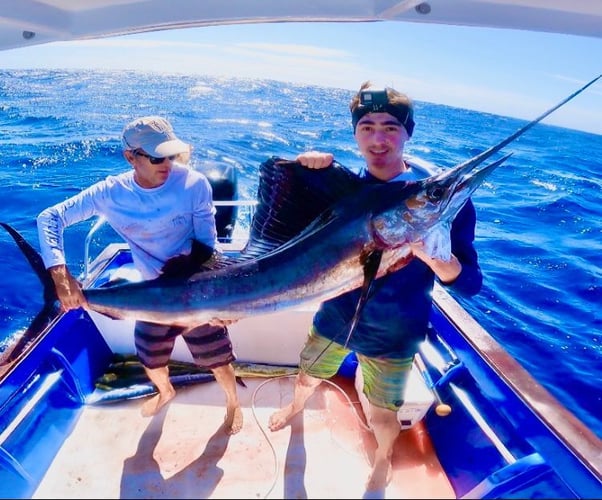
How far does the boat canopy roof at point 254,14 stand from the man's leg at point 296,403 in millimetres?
1680

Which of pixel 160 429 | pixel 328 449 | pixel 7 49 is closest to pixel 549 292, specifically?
pixel 328 449

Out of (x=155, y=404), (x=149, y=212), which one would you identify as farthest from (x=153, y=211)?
(x=155, y=404)

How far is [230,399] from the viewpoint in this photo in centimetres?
260

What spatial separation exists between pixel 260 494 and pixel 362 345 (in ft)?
2.31

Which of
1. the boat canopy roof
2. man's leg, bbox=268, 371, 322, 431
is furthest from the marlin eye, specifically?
man's leg, bbox=268, 371, 322, 431

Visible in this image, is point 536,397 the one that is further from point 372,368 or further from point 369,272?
point 369,272

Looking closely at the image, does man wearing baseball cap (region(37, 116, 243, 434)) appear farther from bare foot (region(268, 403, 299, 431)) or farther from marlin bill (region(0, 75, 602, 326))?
bare foot (region(268, 403, 299, 431))

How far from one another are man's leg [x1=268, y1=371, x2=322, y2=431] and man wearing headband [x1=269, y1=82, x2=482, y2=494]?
123 mm

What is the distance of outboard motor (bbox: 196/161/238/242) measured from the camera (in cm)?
425

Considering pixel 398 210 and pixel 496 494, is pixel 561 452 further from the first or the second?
pixel 398 210

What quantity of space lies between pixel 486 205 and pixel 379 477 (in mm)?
9464

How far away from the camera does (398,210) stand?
1.62 meters

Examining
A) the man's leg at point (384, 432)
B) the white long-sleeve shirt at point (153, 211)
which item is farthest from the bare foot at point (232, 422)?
the white long-sleeve shirt at point (153, 211)

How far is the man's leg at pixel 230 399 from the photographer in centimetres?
251
